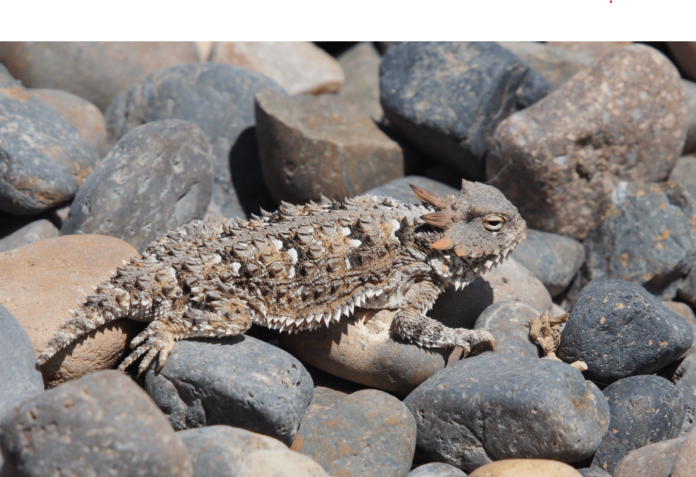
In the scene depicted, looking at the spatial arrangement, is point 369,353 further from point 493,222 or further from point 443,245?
point 493,222

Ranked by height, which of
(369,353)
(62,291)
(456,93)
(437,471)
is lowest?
(437,471)

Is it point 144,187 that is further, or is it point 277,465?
point 144,187

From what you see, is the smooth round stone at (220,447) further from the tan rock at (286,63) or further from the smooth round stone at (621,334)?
the tan rock at (286,63)

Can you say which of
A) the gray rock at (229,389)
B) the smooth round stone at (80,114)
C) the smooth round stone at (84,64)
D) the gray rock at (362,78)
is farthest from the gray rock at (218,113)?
the gray rock at (229,389)

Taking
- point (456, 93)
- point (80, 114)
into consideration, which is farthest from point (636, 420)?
point (80, 114)

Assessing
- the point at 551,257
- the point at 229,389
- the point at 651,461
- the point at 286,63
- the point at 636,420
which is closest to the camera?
the point at 229,389

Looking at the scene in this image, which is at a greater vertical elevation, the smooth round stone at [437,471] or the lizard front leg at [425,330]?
the lizard front leg at [425,330]
